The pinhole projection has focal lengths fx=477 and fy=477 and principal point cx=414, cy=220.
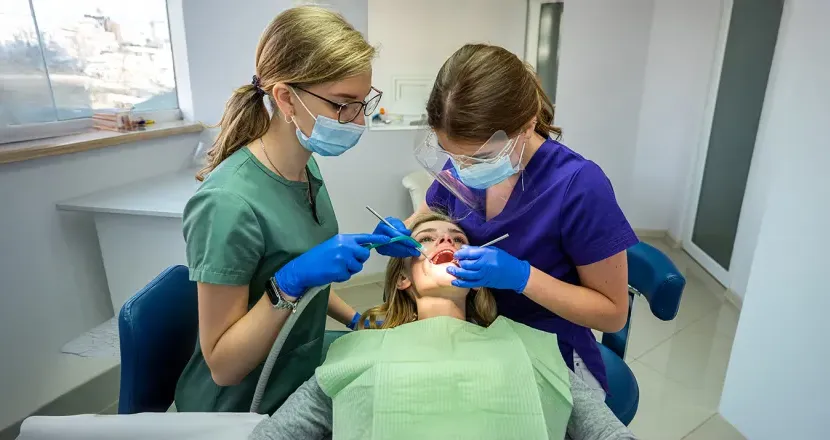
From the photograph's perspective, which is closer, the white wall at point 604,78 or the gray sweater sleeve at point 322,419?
the gray sweater sleeve at point 322,419

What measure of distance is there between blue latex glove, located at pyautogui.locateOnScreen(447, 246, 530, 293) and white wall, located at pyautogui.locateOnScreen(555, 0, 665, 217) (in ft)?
10.3

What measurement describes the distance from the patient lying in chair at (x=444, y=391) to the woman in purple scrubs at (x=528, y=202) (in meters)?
0.14

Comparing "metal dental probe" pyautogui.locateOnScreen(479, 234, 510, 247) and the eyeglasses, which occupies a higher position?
the eyeglasses

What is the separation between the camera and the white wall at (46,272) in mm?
1896

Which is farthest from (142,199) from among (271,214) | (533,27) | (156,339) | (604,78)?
(604,78)

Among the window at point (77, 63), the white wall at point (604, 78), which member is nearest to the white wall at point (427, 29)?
the white wall at point (604, 78)

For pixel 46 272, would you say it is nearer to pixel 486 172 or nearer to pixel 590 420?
pixel 486 172

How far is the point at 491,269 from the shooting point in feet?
3.67

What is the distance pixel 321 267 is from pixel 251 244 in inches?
6.3

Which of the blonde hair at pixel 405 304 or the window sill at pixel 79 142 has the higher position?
the window sill at pixel 79 142

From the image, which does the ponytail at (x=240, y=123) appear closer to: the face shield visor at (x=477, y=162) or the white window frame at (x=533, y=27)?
the face shield visor at (x=477, y=162)

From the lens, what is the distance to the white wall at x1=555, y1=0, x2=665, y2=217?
379 centimetres

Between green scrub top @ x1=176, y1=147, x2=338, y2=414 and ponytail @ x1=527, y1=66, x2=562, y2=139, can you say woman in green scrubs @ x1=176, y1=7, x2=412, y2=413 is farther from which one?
ponytail @ x1=527, y1=66, x2=562, y2=139

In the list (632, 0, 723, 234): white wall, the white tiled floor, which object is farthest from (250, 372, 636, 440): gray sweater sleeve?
(632, 0, 723, 234): white wall
